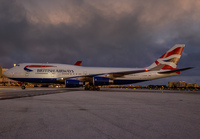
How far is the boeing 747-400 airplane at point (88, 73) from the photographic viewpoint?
26.0m

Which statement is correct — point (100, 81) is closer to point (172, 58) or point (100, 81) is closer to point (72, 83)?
point (72, 83)

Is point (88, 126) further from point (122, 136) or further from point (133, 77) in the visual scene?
point (133, 77)

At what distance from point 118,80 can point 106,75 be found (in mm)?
2865

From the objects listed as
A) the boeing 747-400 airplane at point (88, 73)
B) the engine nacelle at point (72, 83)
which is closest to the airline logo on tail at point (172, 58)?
the boeing 747-400 airplane at point (88, 73)

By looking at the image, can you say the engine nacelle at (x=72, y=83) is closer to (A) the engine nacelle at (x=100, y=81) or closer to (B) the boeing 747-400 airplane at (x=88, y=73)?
(B) the boeing 747-400 airplane at (x=88, y=73)

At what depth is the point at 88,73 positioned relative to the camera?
2734 centimetres

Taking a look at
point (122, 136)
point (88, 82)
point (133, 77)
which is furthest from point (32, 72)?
point (122, 136)

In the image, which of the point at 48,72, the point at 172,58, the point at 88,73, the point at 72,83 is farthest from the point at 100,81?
the point at 172,58

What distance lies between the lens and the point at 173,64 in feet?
94.9

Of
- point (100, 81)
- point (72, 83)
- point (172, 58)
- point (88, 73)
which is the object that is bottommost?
point (72, 83)

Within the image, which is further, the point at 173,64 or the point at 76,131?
the point at 173,64

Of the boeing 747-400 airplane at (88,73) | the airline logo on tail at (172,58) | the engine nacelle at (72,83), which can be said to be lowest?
the engine nacelle at (72,83)

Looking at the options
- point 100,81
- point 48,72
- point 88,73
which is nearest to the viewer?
point 100,81

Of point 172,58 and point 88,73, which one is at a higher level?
point 172,58
